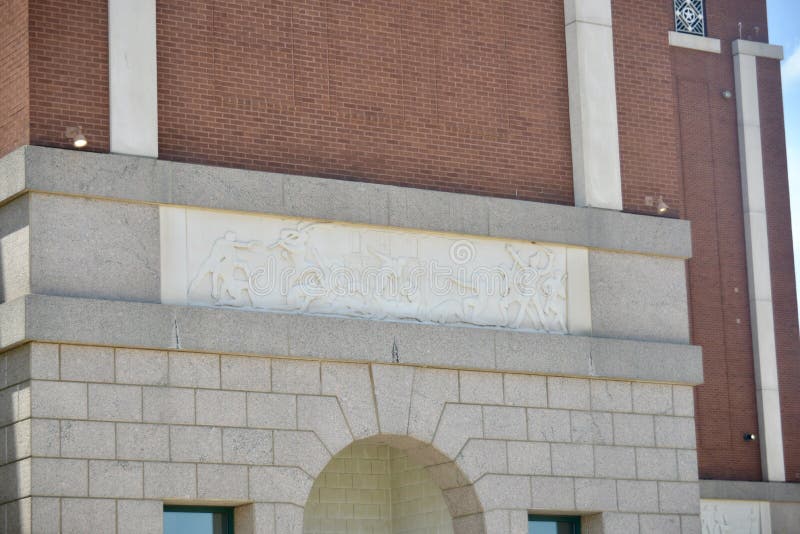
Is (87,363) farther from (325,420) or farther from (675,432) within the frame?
(675,432)

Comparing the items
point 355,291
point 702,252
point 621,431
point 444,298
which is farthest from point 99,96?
point 702,252

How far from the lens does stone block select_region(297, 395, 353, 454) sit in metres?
18.2

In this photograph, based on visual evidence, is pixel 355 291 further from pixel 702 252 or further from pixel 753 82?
pixel 753 82

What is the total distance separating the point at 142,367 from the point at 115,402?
0.54m

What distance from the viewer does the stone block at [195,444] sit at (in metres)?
17.3

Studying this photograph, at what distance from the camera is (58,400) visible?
54.5ft

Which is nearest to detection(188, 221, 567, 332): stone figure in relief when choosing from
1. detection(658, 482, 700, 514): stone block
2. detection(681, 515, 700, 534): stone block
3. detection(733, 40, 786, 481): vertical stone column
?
detection(658, 482, 700, 514): stone block

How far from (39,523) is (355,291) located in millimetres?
5180

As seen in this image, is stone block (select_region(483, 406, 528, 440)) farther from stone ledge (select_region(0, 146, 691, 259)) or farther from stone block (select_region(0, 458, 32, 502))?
stone block (select_region(0, 458, 32, 502))

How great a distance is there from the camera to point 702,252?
1227 inches

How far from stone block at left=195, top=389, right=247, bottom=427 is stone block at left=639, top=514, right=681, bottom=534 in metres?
6.25

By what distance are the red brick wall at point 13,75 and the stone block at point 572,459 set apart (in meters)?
8.31

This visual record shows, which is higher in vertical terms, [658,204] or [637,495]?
[658,204]

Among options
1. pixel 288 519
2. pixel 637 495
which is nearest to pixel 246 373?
pixel 288 519
